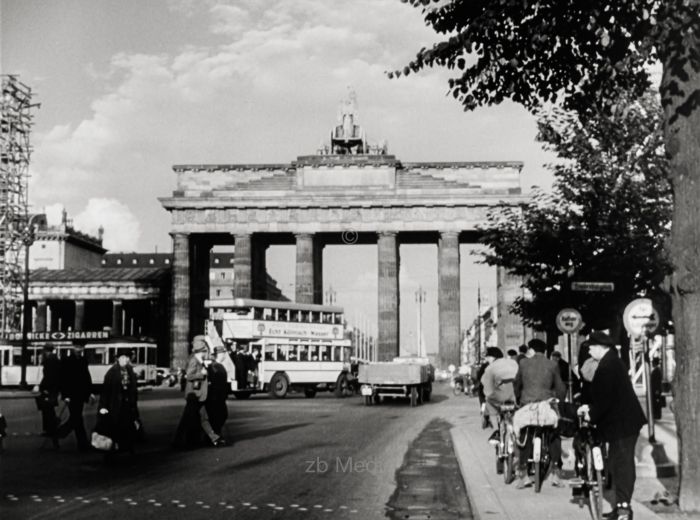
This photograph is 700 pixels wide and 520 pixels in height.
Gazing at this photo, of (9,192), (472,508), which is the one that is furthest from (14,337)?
(472,508)

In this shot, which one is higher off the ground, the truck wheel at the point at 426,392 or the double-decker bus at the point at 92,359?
the double-decker bus at the point at 92,359

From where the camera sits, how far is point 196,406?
18.0 meters

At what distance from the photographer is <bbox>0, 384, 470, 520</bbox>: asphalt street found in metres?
10.4

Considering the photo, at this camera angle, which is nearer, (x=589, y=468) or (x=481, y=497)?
(x=589, y=468)

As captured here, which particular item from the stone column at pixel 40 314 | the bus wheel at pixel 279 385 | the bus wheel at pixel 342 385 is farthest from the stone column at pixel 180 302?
the bus wheel at pixel 279 385

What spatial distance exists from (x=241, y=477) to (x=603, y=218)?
1717cm

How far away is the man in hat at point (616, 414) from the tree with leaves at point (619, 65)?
92cm

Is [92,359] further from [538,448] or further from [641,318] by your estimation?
[538,448]

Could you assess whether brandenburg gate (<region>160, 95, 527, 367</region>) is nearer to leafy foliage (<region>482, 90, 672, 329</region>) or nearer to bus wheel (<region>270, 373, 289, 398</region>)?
bus wheel (<region>270, 373, 289, 398</region>)

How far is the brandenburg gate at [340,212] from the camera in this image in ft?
260

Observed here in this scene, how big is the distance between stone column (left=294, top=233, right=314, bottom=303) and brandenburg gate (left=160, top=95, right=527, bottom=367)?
8 centimetres

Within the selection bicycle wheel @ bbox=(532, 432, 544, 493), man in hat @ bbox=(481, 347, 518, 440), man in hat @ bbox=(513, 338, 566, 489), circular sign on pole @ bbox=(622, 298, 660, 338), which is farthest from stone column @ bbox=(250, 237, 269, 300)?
bicycle wheel @ bbox=(532, 432, 544, 493)

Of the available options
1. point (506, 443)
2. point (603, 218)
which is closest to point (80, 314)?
point (603, 218)

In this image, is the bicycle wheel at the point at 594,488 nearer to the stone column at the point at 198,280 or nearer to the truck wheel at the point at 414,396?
the truck wheel at the point at 414,396
